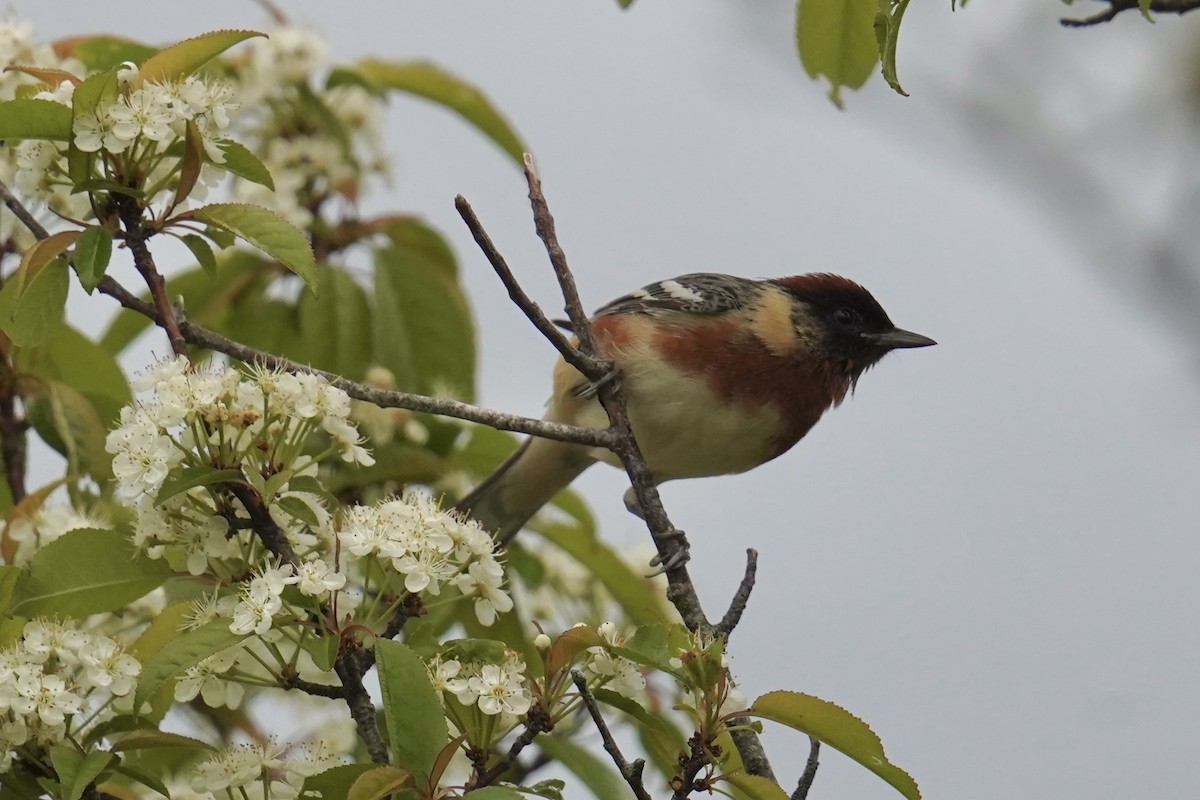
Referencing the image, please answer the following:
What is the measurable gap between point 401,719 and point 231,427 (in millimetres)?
657

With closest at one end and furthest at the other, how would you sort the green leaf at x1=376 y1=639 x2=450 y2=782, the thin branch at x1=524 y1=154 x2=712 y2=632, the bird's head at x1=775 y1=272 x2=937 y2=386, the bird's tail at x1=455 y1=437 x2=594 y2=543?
the green leaf at x1=376 y1=639 x2=450 y2=782, the thin branch at x1=524 y1=154 x2=712 y2=632, the bird's tail at x1=455 y1=437 x2=594 y2=543, the bird's head at x1=775 y1=272 x2=937 y2=386

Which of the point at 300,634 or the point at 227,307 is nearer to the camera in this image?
the point at 300,634

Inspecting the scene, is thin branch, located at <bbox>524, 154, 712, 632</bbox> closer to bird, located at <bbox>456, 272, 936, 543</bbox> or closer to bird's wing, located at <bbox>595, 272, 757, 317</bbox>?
bird, located at <bbox>456, 272, 936, 543</bbox>

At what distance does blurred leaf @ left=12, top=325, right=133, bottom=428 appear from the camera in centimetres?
399

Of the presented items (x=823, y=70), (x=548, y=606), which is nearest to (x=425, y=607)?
(x=823, y=70)

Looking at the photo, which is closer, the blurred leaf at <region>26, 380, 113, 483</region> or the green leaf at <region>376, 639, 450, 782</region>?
the green leaf at <region>376, 639, 450, 782</region>

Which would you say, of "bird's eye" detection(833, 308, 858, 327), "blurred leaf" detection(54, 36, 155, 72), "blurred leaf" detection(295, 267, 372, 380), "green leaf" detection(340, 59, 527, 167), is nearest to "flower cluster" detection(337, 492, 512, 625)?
"blurred leaf" detection(54, 36, 155, 72)

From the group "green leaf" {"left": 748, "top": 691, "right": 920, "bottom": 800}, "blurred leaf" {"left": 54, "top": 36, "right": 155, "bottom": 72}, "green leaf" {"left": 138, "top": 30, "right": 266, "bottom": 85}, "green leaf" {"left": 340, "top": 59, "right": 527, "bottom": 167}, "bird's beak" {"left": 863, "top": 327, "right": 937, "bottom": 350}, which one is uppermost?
"green leaf" {"left": 340, "top": 59, "right": 527, "bottom": 167}

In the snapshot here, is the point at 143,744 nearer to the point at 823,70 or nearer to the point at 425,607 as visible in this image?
the point at 425,607

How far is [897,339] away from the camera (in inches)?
215

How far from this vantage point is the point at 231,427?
2787 millimetres

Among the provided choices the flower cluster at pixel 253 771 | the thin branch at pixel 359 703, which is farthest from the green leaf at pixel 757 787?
the flower cluster at pixel 253 771

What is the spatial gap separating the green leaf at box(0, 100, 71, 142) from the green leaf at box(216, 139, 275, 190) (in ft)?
1.05

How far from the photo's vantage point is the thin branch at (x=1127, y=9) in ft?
9.60
